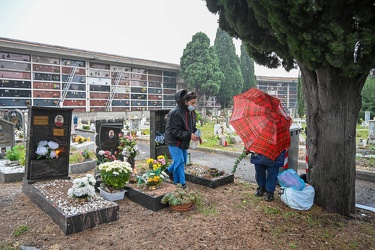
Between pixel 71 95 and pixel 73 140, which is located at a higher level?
pixel 71 95

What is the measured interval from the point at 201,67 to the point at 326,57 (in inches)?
980

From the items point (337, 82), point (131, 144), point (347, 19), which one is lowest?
point (131, 144)

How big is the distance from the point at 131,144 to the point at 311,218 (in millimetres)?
3701

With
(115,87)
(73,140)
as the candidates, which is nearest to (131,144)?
(73,140)

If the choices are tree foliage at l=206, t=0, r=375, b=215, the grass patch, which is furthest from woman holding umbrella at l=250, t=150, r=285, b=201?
the grass patch

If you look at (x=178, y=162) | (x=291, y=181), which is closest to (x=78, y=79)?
(x=178, y=162)

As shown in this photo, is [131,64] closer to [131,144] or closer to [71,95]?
[71,95]

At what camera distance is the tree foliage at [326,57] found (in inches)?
121

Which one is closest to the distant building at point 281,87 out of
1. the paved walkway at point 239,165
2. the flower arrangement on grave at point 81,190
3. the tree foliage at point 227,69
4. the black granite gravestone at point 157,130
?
the tree foliage at point 227,69

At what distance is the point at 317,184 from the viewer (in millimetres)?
3945

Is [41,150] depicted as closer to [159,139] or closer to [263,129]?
[159,139]

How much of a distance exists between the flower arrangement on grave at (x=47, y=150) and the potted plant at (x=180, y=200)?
2.27m

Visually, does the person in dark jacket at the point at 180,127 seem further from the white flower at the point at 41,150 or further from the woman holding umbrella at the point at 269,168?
the white flower at the point at 41,150

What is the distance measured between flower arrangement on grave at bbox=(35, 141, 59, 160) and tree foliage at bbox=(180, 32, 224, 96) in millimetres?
23159
